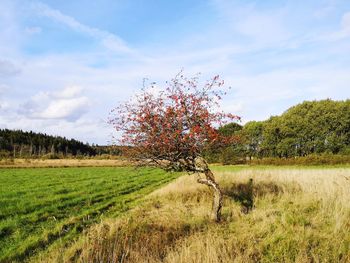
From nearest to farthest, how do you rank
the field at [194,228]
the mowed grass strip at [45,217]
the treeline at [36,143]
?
the field at [194,228] < the mowed grass strip at [45,217] < the treeline at [36,143]

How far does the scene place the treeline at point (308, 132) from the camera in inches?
2635

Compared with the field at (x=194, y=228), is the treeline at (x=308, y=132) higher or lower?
higher

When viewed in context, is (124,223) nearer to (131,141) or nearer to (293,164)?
(131,141)

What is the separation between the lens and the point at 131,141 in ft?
37.3

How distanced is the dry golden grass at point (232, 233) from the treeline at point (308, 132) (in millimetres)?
47893

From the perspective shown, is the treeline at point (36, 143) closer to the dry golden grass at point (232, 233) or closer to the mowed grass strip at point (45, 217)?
the mowed grass strip at point (45, 217)

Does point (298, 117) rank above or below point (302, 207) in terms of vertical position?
above

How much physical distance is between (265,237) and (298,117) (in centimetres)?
7051

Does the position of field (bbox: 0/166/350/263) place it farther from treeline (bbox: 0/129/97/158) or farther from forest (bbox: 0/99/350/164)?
treeline (bbox: 0/129/97/158)

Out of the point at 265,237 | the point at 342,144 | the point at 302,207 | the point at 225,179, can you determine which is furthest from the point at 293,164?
the point at 265,237

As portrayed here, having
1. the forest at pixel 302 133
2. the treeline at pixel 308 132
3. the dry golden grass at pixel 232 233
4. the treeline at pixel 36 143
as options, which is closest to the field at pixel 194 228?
the dry golden grass at pixel 232 233

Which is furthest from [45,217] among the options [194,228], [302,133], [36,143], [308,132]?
[36,143]

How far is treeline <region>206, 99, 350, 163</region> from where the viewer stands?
2635 inches

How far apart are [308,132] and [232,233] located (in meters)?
68.0
